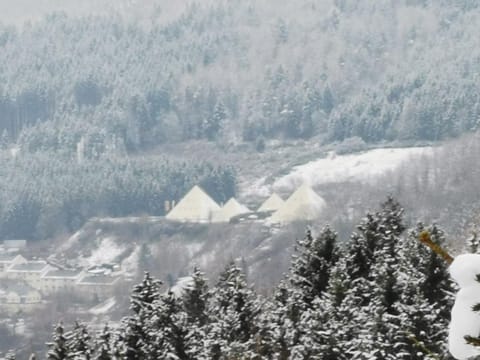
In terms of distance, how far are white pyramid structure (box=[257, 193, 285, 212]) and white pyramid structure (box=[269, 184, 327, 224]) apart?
4592 millimetres

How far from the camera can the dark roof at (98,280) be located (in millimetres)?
101000

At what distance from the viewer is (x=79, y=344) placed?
63.0ft

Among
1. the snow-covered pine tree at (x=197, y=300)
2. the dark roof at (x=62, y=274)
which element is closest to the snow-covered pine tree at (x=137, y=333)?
the snow-covered pine tree at (x=197, y=300)

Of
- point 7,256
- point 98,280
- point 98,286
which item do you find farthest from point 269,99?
point 98,286

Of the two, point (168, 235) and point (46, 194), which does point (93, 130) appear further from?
point (168, 235)

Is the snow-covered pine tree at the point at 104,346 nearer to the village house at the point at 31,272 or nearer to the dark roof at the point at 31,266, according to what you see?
the village house at the point at 31,272

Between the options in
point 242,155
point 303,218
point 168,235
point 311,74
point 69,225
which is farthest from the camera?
point 311,74

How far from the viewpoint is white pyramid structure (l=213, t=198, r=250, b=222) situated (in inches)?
4606

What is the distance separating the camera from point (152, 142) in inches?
6599

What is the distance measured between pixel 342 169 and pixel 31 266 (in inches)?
1502

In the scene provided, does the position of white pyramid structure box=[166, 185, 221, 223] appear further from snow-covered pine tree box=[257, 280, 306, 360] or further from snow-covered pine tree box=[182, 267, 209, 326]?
snow-covered pine tree box=[257, 280, 306, 360]

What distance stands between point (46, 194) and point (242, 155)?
98.9 ft

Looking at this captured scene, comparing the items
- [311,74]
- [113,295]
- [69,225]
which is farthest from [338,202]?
[311,74]

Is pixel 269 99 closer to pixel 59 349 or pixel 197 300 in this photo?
pixel 197 300
